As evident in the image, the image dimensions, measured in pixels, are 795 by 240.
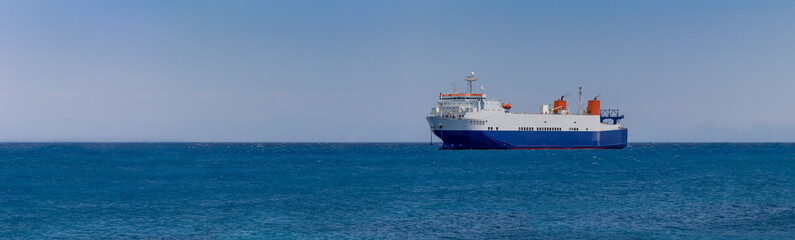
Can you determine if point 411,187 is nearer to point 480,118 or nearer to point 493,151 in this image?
point 480,118

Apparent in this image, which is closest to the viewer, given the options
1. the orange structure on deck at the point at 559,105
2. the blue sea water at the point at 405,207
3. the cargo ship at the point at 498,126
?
the blue sea water at the point at 405,207

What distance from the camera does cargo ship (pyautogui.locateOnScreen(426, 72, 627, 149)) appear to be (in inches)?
3974

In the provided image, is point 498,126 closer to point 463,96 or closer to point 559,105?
point 463,96

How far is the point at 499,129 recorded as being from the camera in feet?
336

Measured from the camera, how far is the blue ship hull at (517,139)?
3981 inches

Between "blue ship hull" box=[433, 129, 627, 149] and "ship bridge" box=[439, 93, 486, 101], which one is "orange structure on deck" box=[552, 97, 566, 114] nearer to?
"blue ship hull" box=[433, 129, 627, 149]

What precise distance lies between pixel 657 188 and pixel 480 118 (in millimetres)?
51927

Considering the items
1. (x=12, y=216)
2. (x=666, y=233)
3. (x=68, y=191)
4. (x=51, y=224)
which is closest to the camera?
(x=666, y=233)

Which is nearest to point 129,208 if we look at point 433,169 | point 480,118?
point 433,169

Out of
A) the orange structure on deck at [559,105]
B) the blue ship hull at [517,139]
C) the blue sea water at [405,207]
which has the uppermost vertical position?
the orange structure on deck at [559,105]

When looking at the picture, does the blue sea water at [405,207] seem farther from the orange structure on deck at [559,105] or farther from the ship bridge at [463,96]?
the orange structure on deck at [559,105]

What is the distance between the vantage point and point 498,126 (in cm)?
10231

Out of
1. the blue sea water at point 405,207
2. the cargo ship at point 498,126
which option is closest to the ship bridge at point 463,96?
the cargo ship at point 498,126

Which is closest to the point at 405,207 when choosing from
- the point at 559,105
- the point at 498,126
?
the point at 498,126
